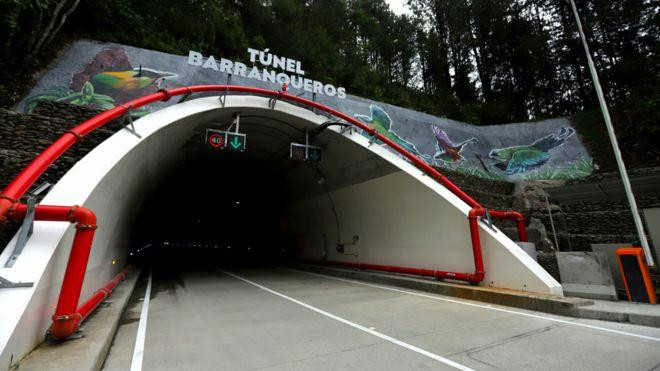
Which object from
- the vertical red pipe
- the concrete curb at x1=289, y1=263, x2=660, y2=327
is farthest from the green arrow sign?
the concrete curb at x1=289, y1=263, x2=660, y2=327

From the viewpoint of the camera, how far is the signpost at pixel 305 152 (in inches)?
547

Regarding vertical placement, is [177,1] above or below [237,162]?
above

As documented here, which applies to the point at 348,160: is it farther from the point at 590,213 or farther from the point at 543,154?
the point at 543,154

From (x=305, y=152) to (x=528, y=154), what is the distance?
21950mm

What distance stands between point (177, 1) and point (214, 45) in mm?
4169

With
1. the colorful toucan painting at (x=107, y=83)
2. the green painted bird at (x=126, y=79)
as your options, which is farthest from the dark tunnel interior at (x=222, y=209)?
the green painted bird at (x=126, y=79)

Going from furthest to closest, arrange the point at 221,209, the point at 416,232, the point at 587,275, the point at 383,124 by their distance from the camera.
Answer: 1. the point at 221,209
2. the point at 383,124
3. the point at 416,232
4. the point at 587,275

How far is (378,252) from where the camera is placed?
599 inches

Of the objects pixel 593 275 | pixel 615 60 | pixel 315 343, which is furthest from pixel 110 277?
pixel 615 60

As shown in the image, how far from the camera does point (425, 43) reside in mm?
48438

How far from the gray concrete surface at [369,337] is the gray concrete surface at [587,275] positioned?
254cm

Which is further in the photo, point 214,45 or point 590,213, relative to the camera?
point 214,45

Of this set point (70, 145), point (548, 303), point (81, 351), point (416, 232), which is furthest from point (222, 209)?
point (548, 303)

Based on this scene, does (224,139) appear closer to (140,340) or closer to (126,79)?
(140,340)
